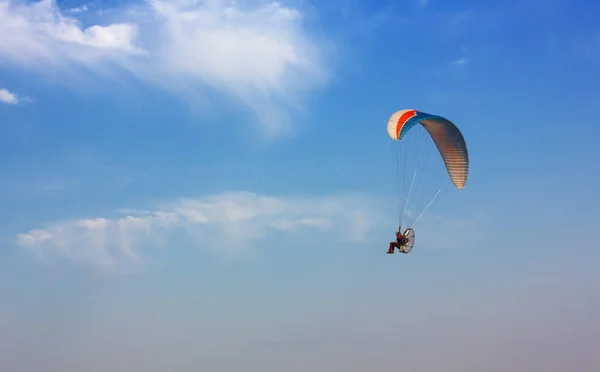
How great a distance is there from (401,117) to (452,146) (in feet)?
17.2

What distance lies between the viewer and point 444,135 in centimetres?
8025

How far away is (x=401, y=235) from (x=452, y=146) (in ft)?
28.1

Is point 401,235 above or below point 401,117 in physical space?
below

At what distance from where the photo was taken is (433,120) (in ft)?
260

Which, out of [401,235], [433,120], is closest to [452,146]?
[433,120]

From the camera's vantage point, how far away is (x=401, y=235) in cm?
7881

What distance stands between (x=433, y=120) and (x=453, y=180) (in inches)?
219

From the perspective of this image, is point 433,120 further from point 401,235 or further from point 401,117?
point 401,235

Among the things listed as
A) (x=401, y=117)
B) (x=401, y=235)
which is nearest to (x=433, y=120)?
(x=401, y=117)

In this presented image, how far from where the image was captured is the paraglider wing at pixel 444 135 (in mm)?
77750

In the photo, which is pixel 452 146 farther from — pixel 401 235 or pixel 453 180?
pixel 401 235

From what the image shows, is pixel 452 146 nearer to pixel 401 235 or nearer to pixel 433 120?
pixel 433 120

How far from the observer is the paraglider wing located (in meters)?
77.8

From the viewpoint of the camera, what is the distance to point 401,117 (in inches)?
3091
